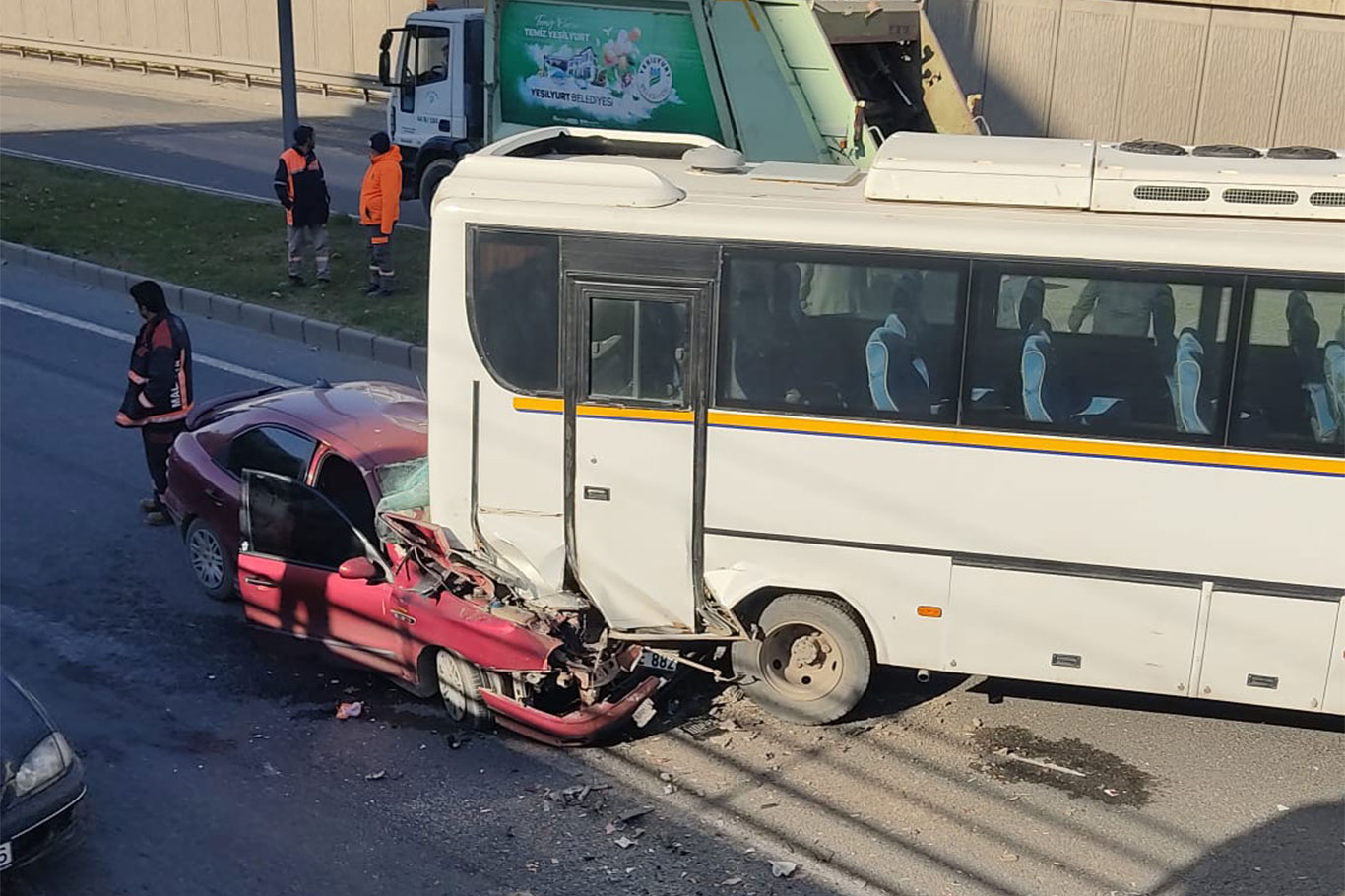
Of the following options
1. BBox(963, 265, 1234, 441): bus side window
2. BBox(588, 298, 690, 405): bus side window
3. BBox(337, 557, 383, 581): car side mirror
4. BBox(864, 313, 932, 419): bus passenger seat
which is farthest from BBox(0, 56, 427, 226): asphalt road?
BBox(963, 265, 1234, 441): bus side window

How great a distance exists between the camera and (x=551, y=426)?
760 cm

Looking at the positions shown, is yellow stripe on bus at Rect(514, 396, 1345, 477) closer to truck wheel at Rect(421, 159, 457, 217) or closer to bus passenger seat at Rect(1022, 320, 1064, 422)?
bus passenger seat at Rect(1022, 320, 1064, 422)

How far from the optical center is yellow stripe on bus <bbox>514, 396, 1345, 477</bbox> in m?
6.92

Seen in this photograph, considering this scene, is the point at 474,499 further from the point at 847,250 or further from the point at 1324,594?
the point at 1324,594

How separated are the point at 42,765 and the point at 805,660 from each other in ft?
12.5

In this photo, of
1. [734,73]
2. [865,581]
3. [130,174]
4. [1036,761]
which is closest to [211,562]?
[865,581]

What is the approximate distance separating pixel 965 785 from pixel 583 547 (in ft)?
7.57

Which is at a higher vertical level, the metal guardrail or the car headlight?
the metal guardrail

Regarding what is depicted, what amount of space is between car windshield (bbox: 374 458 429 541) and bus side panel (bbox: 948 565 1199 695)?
10.0 ft

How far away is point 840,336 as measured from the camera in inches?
289

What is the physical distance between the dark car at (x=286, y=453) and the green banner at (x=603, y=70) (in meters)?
7.94

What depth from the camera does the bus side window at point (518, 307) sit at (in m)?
7.54

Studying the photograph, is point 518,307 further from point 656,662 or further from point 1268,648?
point 1268,648

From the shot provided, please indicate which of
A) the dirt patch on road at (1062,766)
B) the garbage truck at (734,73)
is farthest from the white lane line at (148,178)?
the dirt patch on road at (1062,766)
